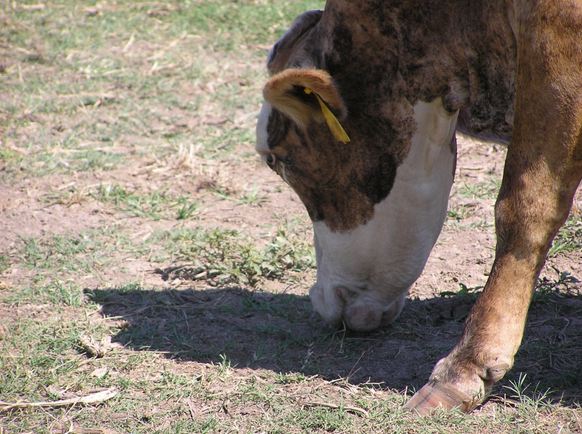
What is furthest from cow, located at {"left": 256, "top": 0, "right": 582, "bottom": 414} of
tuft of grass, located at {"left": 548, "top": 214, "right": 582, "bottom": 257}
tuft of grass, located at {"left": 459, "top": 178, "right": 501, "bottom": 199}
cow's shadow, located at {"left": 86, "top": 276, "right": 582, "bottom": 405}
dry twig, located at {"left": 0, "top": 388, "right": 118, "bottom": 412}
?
tuft of grass, located at {"left": 459, "top": 178, "right": 501, "bottom": 199}

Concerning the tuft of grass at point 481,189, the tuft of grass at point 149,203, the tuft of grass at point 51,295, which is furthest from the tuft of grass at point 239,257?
the tuft of grass at point 481,189

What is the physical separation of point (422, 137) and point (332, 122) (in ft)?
1.17

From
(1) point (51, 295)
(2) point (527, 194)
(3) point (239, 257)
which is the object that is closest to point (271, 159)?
(3) point (239, 257)

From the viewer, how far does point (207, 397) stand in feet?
12.0

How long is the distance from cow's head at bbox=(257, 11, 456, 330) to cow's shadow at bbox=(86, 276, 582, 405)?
0.17 metres

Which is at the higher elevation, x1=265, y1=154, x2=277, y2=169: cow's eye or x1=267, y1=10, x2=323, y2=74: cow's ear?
x1=267, y1=10, x2=323, y2=74: cow's ear

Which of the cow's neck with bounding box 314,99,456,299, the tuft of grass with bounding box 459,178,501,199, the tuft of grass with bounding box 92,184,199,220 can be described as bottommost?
the tuft of grass with bounding box 92,184,199,220

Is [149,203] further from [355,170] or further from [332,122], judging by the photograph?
[332,122]

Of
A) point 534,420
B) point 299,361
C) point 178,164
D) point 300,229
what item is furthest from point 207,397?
point 178,164

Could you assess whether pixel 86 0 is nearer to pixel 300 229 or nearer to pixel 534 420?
pixel 300 229

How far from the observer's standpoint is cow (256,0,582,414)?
3201 millimetres

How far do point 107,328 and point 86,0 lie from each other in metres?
6.00

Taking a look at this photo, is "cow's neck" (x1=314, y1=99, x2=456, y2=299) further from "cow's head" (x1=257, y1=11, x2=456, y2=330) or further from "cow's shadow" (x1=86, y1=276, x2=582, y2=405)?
"cow's shadow" (x1=86, y1=276, x2=582, y2=405)

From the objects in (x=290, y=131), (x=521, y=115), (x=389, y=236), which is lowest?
(x=389, y=236)
